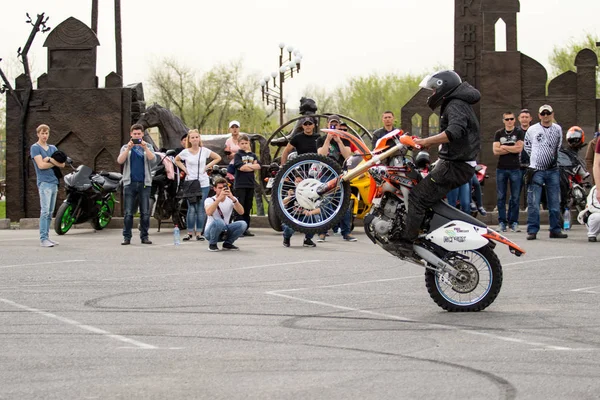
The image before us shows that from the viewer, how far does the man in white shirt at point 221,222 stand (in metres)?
16.0

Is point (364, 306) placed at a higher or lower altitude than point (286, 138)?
lower

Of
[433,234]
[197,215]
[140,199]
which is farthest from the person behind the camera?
[197,215]

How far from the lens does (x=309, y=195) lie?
11.1m

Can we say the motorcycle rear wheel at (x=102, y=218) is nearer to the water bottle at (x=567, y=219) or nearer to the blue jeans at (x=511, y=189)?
the blue jeans at (x=511, y=189)

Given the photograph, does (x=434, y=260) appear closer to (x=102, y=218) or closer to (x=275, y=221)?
(x=275, y=221)

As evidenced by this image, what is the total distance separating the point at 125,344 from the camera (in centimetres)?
790

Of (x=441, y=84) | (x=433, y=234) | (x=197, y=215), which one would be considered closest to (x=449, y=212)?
(x=433, y=234)

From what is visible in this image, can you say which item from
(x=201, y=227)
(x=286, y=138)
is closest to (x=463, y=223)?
(x=201, y=227)

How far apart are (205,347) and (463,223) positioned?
296 centimetres

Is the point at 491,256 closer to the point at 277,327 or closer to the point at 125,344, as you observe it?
the point at 277,327

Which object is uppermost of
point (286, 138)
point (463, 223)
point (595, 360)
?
point (286, 138)

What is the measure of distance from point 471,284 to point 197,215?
31.4ft

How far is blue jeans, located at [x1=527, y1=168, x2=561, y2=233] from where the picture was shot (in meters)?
17.6

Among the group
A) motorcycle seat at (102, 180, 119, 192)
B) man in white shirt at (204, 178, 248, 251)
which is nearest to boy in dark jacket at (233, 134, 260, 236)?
man in white shirt at (204, 178, 248, 251)
